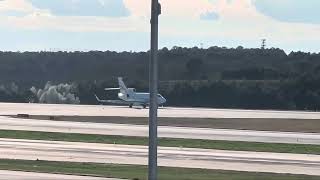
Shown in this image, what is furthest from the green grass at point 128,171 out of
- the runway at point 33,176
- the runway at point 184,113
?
the runway at point 184,113

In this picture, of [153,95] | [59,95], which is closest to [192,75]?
[59,95]

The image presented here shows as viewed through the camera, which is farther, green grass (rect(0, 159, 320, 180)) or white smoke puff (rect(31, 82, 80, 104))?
white smoke puff (rect(31, 82, 80, 104))

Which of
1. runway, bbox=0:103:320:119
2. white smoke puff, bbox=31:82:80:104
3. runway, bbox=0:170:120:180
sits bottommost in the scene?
white smoke puff, bbox=31:82:80:104

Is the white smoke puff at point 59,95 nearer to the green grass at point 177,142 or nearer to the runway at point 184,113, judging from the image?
the runway at point 184,113

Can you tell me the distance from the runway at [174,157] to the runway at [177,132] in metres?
9.37

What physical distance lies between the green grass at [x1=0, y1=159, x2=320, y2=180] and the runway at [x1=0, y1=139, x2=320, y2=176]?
1712 millimetres

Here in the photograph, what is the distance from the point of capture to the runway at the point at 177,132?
48.2m

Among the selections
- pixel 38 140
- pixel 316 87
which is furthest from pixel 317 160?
pixel 316 87

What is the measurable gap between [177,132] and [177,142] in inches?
348

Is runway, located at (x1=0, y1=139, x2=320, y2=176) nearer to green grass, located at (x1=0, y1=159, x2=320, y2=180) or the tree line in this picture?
green grass, located at (x1=0, y1=159, x2=320, y2=180)

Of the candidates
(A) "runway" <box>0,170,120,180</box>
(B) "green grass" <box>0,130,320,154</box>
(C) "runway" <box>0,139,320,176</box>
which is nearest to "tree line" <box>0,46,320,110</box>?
(B) "green grass" <box>0,130,320,154</box>

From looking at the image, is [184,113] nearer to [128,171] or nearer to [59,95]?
[59,95]

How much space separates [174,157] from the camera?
33.8 m

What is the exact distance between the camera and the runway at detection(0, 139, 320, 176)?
29812 millimetres
